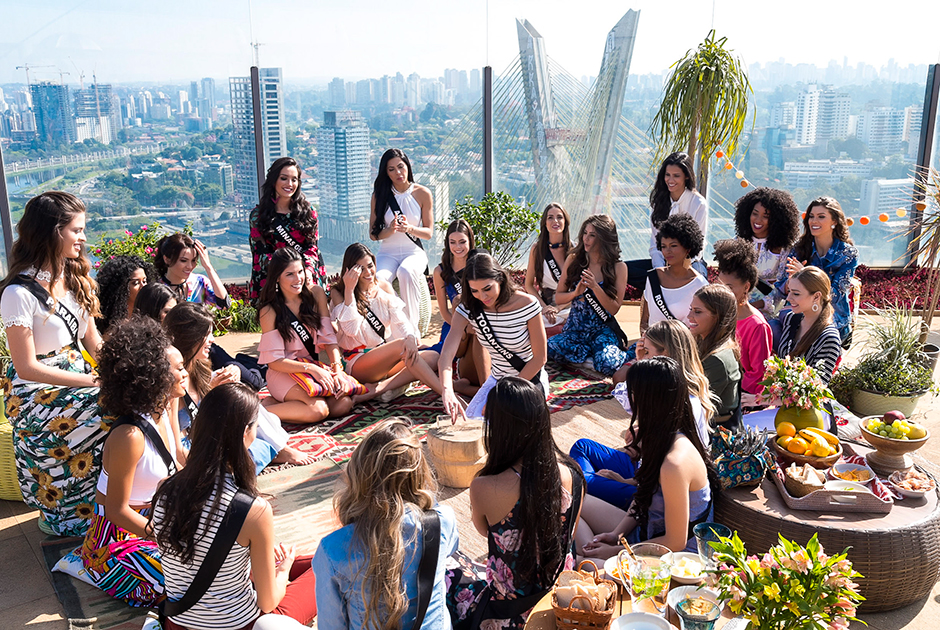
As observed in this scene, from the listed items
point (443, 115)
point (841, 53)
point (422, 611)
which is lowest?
point (422, 611)

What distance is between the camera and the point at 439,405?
18.8ft

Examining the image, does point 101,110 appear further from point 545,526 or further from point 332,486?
point 545,526

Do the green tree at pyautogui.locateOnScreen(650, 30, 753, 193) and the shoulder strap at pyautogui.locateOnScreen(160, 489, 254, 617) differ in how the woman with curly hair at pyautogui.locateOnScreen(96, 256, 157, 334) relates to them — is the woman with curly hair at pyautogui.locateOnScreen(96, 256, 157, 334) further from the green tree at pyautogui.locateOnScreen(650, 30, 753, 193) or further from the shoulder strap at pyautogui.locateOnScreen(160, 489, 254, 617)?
the green tree at pyautogui.locateOnScreen(650, 30, 753, 193)

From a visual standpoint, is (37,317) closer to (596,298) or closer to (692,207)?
(596,298)

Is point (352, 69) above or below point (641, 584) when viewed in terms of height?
above

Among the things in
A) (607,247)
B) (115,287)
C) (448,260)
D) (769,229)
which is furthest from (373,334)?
(769,229)

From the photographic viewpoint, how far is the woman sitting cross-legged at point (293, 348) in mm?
5246

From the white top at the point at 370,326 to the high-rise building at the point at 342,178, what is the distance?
392cm

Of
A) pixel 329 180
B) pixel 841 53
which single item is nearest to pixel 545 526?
pixel 329 180

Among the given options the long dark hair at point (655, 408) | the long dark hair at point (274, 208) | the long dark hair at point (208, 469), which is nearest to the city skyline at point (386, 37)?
the long dark hair at point (274, 208)

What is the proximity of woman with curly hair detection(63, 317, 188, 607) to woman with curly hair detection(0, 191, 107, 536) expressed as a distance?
58 centimetres

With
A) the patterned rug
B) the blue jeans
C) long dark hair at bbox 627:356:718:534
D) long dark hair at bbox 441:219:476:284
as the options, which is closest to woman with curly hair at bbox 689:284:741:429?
the blue jeans

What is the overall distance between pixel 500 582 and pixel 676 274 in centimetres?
353

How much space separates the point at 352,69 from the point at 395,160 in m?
3.28
